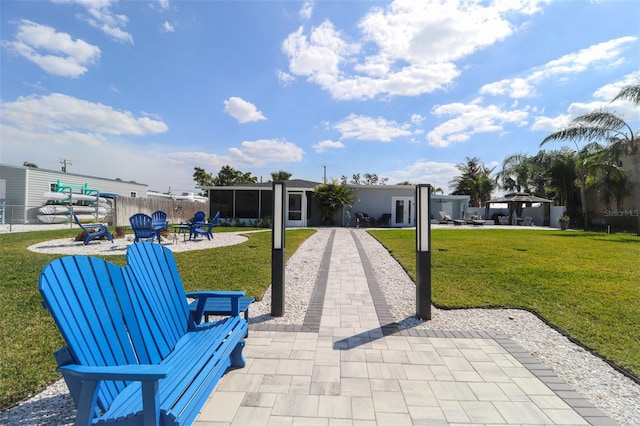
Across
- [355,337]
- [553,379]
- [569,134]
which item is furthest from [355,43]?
[569,134]

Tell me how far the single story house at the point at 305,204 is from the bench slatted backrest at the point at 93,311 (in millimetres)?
17690

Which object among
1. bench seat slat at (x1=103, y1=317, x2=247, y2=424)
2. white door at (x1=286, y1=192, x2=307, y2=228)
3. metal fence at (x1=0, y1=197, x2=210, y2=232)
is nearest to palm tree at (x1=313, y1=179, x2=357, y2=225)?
white door at (x1=286, y1=192, x2=307, y2=228)

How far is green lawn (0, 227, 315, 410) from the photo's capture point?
2498 mm

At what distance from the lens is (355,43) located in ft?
29.4

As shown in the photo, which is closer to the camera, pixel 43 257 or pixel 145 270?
pixel 145 270

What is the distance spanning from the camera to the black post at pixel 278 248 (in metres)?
3.95

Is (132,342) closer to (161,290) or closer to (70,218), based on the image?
(161,290)

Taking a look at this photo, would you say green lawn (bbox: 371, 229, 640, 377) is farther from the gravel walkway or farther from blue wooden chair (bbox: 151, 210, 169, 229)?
blue wooden chair (bbox: 151, 210, 169, 229)

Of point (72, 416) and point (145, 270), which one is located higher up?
point (145, 270)

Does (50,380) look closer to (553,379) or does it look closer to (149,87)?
(553,379)

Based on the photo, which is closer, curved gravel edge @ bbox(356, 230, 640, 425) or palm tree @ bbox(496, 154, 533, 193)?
curved gravel edge @ bbox(356, 230, 640, 425)

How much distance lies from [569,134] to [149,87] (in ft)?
71.7

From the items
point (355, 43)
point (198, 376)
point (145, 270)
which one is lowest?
point (198, 376)

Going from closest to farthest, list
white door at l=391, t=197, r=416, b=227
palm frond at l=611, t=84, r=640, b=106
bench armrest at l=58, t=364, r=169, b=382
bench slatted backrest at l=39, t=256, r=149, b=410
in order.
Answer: bench armrest at l=58, t=364, r=169, b=382
bench slatted backrest at l=39, t=256, r=149, b=410
palm frond at l=611, t=84, r=640, b=106
white door at l=391, t=197, r=416, b=227
